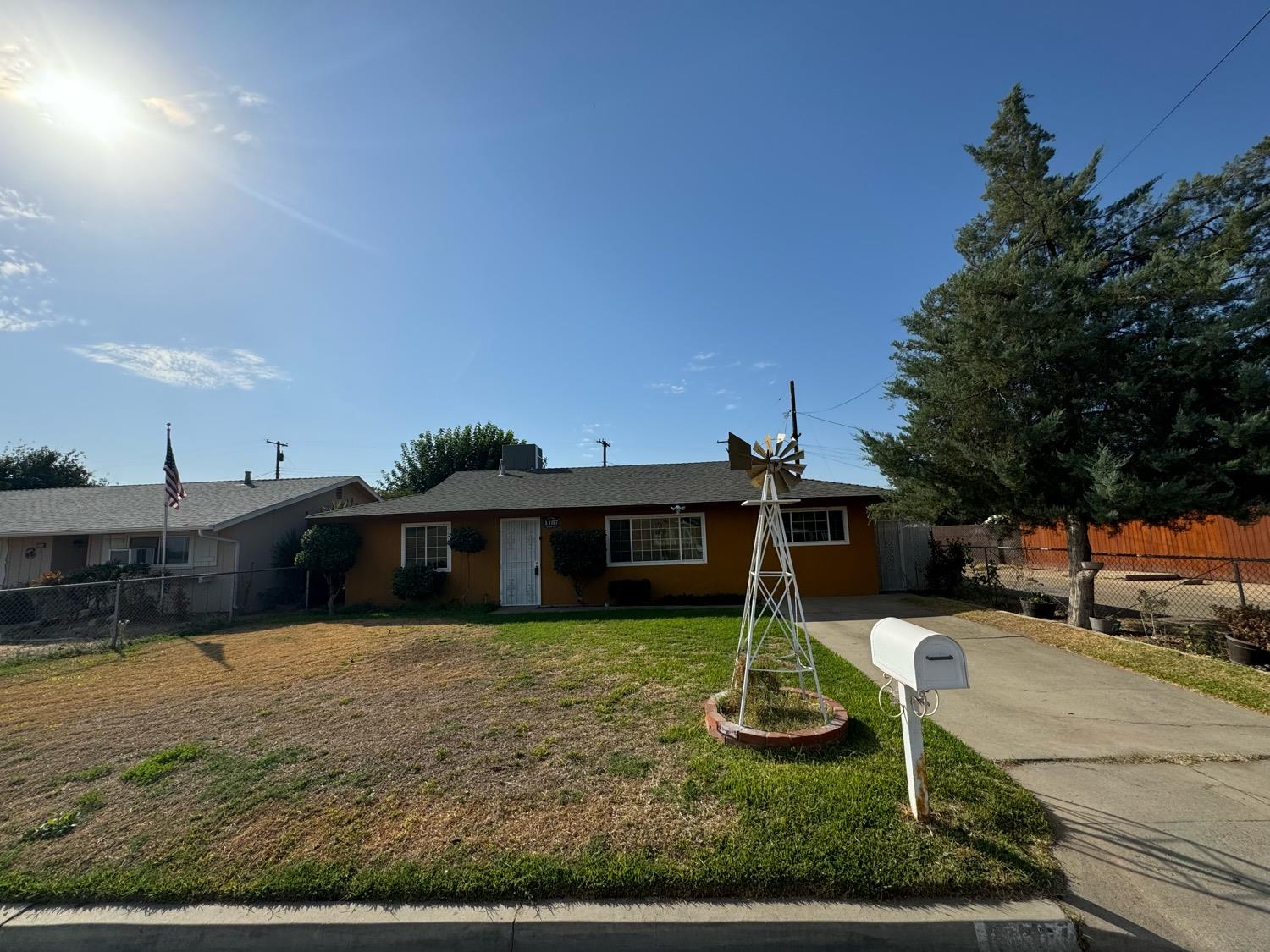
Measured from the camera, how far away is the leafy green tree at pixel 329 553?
45.4 ft

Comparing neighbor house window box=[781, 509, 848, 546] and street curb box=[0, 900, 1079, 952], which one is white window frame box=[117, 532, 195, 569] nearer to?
street curb box=[0, 900, 1079, 952]

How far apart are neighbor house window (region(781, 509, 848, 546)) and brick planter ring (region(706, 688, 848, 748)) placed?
955cm

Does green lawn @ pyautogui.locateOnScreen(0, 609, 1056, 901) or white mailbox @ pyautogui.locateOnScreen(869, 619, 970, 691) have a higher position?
white mailbox @ pyautogui.locateOnScreen(869, 619, 970, 691)

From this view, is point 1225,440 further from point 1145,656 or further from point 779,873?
point 779,873

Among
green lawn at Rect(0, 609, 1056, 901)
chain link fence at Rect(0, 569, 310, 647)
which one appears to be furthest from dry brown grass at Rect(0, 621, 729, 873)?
chain link fence at Rect(0, 569, 310, 647)

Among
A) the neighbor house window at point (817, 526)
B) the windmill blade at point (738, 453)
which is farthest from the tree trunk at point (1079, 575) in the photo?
the windmill blade at point (738, 453)

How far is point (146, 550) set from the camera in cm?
1570

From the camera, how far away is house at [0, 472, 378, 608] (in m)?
15.0

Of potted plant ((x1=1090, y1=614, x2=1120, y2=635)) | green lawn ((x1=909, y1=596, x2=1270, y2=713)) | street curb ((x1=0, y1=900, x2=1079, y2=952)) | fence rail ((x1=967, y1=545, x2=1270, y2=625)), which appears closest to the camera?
street curb ((x1=0, y1=900, x2=1079, y2=952))

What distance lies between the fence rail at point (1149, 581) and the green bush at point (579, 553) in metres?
8.26

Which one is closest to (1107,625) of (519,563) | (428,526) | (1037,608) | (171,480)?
(1037,608)

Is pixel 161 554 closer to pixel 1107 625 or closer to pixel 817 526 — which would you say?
pixel 817 526

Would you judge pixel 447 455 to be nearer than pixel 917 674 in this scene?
No

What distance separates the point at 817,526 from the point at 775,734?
34.1ft
